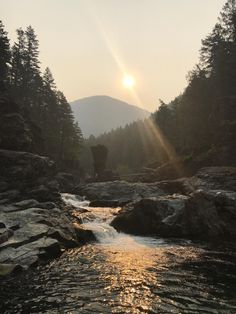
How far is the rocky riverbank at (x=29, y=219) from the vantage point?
2195cm

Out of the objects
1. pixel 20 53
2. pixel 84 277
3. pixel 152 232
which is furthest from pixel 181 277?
pixel 20 53

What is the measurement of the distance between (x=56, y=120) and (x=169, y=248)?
75073 mm

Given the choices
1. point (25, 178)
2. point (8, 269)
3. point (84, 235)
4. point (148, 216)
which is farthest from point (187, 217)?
point (25, 178)

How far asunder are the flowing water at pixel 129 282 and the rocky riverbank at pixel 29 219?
1103mm

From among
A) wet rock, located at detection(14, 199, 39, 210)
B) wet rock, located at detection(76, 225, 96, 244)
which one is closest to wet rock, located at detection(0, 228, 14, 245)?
wet rock, located at detection(76, 225, 96, 244)

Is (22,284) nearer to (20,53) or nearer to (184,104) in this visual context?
(20,53)

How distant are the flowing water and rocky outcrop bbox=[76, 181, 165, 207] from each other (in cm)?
2166

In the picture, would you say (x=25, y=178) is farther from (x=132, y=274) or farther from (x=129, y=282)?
(x=129, y=282)

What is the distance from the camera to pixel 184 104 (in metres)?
95.7

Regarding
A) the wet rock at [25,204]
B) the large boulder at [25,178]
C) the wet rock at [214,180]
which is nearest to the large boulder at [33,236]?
the wet rock at [25,204]

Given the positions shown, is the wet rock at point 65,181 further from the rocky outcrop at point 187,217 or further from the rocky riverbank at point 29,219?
the rocky outcrop at point 187,217

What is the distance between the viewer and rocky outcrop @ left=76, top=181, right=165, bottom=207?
48.5 meters

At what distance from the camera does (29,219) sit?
89.1 feet

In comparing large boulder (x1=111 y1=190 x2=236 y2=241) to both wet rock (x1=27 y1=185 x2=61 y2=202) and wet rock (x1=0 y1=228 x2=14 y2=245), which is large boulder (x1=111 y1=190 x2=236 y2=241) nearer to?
wet rock (x1=0 y1=228 x2=14 y2=245)
